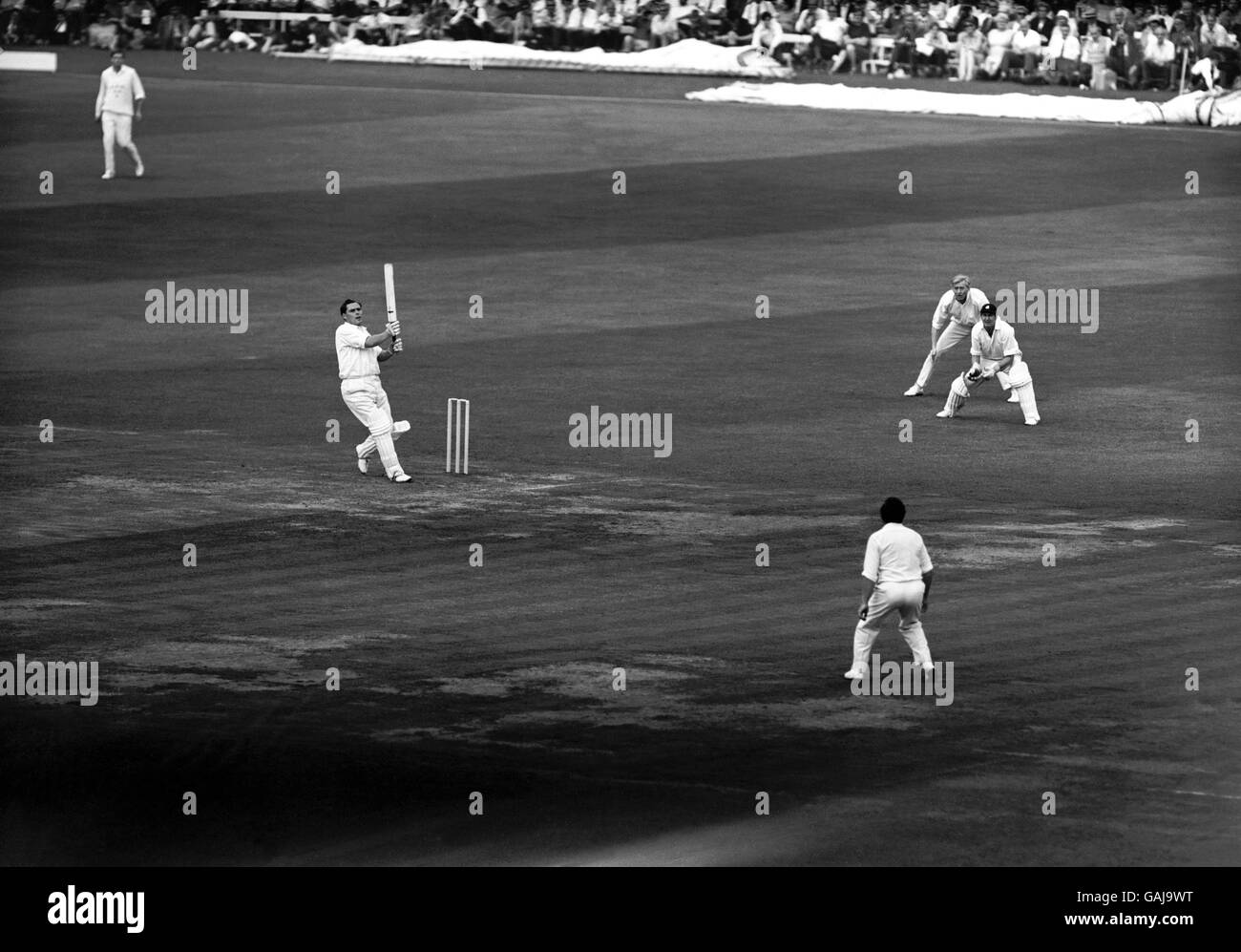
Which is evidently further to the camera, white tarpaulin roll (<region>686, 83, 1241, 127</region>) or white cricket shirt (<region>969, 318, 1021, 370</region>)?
white tarpaulin roll (<region>686, 83, 1241, 127</region>)

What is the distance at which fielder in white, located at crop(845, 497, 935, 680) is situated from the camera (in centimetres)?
1622

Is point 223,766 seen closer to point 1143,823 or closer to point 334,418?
point 1143,823

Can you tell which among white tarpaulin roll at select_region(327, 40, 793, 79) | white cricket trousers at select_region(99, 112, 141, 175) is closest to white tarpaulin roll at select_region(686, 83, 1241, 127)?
white tarpaulin roll at select_region(327, 40, 793, 79)

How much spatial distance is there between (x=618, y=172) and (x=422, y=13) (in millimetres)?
15301

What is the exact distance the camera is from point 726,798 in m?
14.2

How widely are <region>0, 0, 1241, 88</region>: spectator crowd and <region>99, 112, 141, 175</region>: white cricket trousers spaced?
15154 millimetres

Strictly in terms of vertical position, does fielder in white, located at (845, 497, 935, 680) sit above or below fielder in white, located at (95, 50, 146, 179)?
below

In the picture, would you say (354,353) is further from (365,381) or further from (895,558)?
(895,558)

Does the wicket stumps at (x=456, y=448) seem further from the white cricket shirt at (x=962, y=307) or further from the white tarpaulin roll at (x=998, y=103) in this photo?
the white tarpaulin roll at (x=998, y=103)

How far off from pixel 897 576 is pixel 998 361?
11693mm

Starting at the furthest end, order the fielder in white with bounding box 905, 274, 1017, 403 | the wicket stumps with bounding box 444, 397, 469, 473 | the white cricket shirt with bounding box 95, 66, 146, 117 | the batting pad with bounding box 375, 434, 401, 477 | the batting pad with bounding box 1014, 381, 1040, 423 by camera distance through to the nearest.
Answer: the white cricket shirt with bounding box 95, 66, 146, 117 → the fielder in white with bounding box 905, 274, 1017, 403 → the batting pad with bounding box 1014, 381, 1040, 423 → the wicket stumps with bounding box 444, 397, 469, 473 → the batting pad with bounding box 375, 434, 401, 477

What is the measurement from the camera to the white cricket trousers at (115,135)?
130 feet

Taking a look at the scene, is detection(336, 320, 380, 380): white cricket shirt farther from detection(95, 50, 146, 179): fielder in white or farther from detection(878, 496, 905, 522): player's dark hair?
detection(95, 50, 146, 179): fielder in white

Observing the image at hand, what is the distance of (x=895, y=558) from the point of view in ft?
53.3
